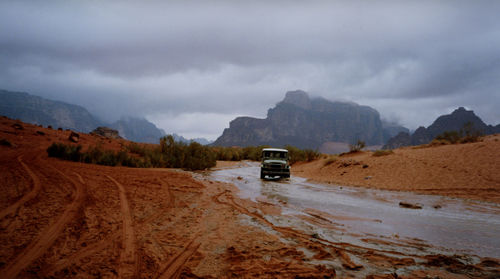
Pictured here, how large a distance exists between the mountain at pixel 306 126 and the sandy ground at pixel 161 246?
136m

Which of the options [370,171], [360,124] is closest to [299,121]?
[360,124]

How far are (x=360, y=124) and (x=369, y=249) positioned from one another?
18227 cm

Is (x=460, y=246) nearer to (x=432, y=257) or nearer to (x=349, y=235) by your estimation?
(x=432, y=257)

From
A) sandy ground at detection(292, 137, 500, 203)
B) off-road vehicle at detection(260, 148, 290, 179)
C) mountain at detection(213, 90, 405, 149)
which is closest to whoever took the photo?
sandy ground at detection(292, 137, 500, 203)

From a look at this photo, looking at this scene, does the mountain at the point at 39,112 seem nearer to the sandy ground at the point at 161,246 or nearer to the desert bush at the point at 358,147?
the desert bush at the point at 358,147

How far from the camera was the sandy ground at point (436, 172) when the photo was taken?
12.2 m

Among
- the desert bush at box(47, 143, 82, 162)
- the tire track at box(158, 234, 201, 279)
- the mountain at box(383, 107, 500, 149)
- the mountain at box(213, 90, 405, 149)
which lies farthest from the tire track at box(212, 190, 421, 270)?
the mountain at box(213, 90, 405, 149)

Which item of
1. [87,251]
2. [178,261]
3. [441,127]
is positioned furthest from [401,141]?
[87,251]

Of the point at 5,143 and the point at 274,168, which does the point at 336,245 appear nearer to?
the point at 274,168

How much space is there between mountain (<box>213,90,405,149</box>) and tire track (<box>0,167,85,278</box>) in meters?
137

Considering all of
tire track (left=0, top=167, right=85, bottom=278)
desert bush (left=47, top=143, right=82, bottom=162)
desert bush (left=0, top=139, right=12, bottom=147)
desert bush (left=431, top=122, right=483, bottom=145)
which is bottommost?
tire track (left=0, top=167, right=85, bottom=278)

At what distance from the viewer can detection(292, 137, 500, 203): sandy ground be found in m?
12.2

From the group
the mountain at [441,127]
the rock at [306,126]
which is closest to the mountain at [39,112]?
the rock at [306,126]

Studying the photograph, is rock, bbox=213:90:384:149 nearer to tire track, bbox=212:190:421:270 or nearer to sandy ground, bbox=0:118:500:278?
→ sandy ground, bbox=0:118:500:278
